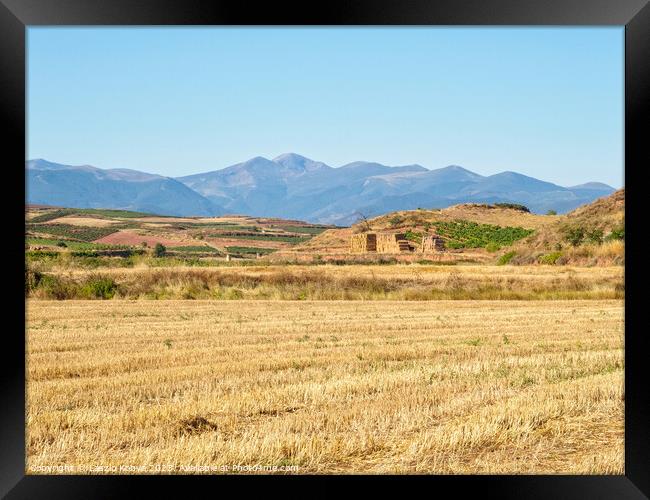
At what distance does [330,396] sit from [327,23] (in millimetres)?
3421

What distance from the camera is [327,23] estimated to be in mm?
4906

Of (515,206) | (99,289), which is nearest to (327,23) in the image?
(99,289)

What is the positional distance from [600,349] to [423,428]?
18.2 feet

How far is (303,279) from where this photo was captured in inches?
857

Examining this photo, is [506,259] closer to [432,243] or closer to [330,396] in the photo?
[432,243]

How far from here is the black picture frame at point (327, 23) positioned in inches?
179

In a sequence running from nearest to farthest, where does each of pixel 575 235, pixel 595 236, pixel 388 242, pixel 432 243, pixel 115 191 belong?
pixel 595 236 → pixel 575 235 → pixel 388 242 → pixel 432 243 → pixel 115 191

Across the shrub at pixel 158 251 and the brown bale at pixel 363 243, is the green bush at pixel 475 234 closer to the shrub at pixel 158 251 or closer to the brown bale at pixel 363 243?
the brown bale at pixel 363 243

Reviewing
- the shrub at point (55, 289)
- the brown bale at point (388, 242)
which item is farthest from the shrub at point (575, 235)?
the shrub at point (55, 289)

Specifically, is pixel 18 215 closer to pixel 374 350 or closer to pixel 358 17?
pixel 358 17

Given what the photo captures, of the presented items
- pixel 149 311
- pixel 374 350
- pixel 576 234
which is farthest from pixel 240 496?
pixel 576 234

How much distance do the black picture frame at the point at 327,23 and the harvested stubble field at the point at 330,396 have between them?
39 centimetres

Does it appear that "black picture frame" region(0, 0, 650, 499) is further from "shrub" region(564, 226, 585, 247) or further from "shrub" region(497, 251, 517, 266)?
"shrub" region(564, 226, 585, 247)

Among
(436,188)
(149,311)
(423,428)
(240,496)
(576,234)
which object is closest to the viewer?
(240,496)
